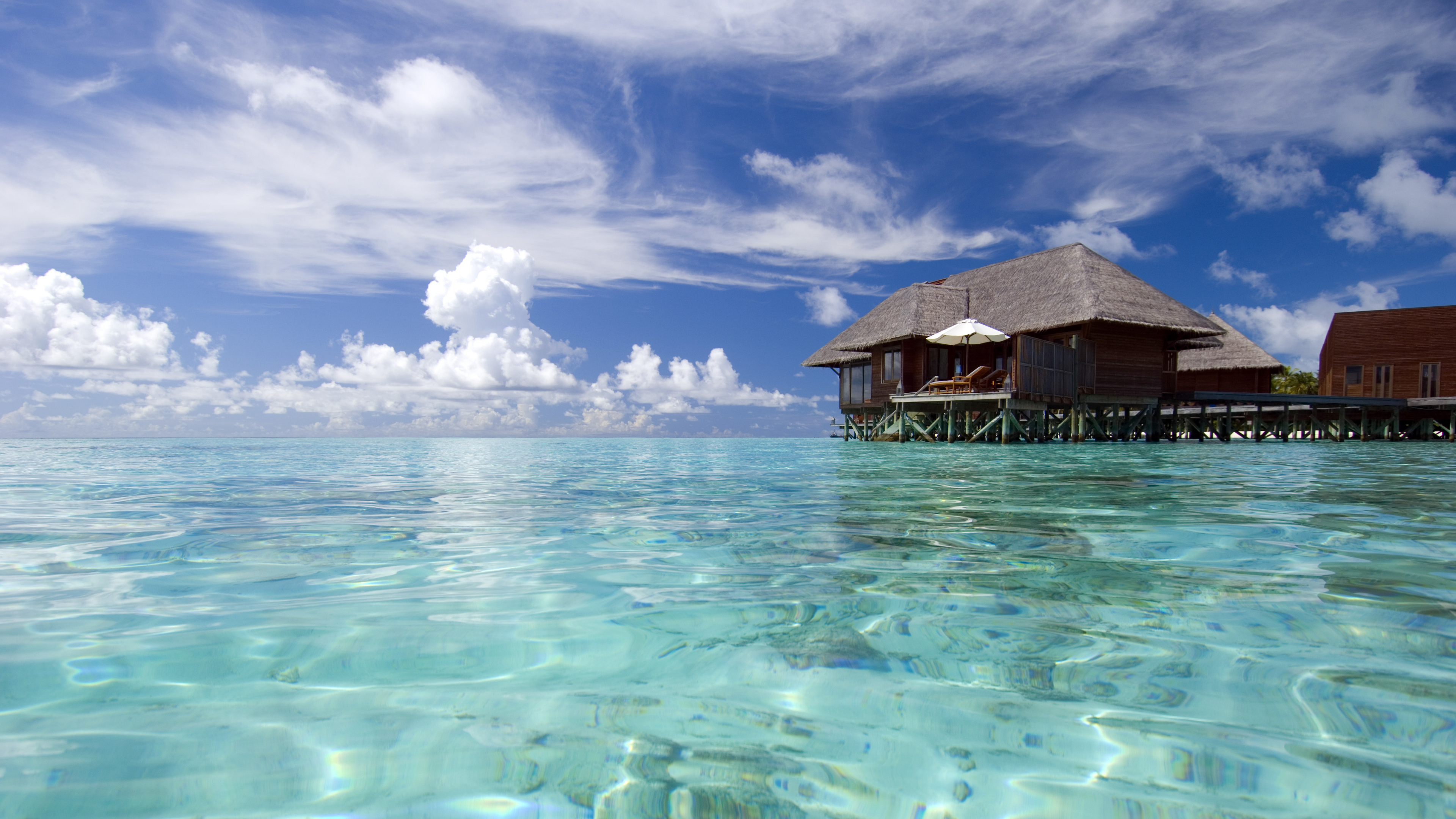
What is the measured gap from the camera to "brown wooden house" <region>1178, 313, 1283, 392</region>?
93.5 feet

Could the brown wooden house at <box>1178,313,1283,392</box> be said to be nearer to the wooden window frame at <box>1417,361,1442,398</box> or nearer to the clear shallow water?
the wooden window frame at <box>1417,361,1442,398</box>

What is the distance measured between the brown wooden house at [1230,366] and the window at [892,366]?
556 inches

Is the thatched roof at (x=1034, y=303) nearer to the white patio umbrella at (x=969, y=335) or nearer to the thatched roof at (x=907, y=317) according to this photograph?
the thatched roof at (x=907, y=317)

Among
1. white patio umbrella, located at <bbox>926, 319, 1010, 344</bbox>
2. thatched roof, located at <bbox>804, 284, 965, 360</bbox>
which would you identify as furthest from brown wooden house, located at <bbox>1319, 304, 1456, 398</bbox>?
white patio umbrella, located at <bbox>926, 319, 1010, 344</bbox>

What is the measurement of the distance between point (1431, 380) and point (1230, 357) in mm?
7871

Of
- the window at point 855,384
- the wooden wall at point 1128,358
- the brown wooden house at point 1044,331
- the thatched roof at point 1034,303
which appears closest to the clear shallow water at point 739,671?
the brown wooden house at point 1044,331

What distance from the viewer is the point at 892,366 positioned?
2253 centimetres

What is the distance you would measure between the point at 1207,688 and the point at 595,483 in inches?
279

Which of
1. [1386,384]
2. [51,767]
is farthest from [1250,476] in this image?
[1386,384]

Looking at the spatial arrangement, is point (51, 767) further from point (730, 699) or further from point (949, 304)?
point (949, 304)

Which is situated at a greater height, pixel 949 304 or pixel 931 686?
pixel 949 304

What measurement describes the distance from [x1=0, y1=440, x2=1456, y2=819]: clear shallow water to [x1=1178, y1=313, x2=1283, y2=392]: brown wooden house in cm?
2889

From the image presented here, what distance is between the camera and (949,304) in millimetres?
22609

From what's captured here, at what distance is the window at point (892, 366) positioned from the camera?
2223cm
